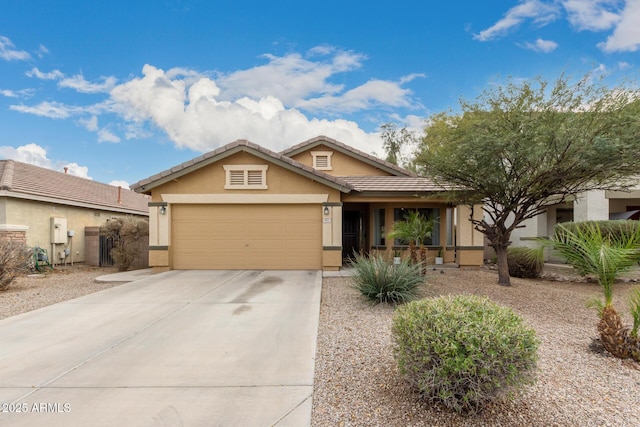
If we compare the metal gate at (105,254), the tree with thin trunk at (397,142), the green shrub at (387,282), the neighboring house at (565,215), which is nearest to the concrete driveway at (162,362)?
the green shrub at (387,282)

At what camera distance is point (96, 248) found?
53.9 feet

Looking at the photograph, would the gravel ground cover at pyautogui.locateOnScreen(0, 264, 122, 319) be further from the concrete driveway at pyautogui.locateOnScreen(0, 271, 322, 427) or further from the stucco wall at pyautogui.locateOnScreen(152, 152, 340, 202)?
the stucco wall at pyautogui.locateOnScreen(152, 152, 340, 202)

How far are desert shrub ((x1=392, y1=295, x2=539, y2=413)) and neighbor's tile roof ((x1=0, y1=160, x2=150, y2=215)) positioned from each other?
15.9 metres

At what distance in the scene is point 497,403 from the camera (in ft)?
10.9

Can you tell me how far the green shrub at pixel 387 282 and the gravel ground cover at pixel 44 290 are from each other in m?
7.27

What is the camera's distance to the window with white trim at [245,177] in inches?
480

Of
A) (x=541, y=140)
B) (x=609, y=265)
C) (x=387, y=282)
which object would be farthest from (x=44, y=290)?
(x=541, y=140)

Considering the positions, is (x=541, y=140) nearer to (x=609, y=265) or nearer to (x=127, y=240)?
(x=609, y=265)

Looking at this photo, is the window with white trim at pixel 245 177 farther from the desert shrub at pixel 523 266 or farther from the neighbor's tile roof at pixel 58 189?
the desert shrub at pixel 523 266

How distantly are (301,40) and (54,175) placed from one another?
1466 centimetres

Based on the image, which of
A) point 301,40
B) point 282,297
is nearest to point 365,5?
point 301,40

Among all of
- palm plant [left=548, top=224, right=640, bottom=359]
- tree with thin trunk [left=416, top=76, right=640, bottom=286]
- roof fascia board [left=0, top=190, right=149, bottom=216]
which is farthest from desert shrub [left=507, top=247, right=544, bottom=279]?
roof fascia board [left=0, top=190, right=149, bottom=216]

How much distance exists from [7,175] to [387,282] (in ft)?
52.7

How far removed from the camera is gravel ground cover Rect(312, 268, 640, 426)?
3162 millimetres
